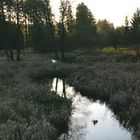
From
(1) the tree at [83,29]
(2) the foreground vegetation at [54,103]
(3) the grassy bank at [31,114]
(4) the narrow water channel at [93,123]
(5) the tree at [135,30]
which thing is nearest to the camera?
(3) the grassy bank at [31,114]

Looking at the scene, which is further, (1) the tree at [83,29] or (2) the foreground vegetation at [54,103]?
(1) the tree at [83,29]

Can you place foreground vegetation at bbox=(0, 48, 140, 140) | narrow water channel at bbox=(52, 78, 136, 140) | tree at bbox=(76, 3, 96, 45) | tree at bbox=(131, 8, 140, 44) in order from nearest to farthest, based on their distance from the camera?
1. foreground vegetation at bbox=(0, 48, 140, 140)
2. narrow water channel at bbox=(52, 78, 136, 140)
3. tree at bbox=(76, 3, 96, 45)
4. tree at bbox=(131, 8, 140, 44)

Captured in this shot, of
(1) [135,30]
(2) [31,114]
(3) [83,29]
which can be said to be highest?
(3) [83,29]

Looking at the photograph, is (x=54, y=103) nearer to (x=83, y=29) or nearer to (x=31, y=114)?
(x=31, y=114)

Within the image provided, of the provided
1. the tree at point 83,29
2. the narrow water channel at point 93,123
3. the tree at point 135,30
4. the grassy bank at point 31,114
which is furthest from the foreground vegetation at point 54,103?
the tree at point 135,30

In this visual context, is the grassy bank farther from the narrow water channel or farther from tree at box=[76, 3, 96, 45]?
tree at box=[76, 3, 96, 45]

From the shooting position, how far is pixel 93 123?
15.9 meters

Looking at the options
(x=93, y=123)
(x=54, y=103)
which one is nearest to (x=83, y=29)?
(x=54, y=103)

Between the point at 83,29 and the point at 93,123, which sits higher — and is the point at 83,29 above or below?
above

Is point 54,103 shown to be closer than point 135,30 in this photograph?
Yes

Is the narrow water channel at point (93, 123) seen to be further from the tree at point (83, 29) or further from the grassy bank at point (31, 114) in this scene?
the tree at point (83, 29)

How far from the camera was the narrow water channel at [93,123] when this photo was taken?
1386 centimetres

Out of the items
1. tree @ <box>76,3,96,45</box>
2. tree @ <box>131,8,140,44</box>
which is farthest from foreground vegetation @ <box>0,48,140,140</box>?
tree @ <box>131,8,140,44</box>

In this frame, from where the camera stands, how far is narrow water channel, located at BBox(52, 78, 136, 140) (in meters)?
13.9
